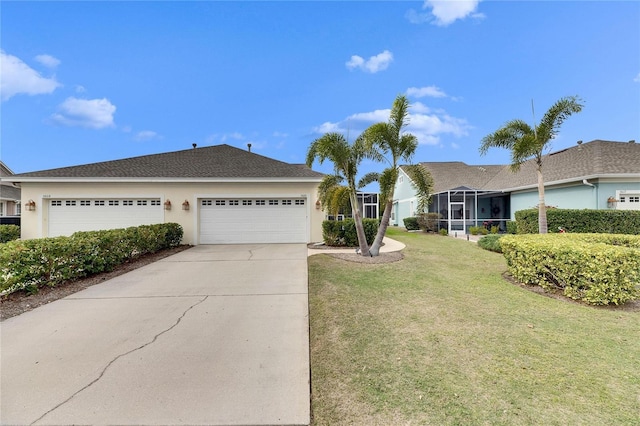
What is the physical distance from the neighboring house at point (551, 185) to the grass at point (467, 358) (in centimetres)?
906

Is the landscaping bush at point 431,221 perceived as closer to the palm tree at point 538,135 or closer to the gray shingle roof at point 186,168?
the palm tree at point 538,135

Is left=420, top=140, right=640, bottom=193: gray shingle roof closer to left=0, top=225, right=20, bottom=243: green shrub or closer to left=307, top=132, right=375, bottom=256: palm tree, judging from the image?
left=307, top=132, right=375, bottom=256: palm tree

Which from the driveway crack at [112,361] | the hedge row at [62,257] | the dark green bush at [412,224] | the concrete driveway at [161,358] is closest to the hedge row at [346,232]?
the concrete driveway at [161,358]

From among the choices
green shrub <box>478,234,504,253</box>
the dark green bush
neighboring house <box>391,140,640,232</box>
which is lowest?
green shrub <box>478,234,504,253</box>

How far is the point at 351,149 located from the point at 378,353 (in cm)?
705

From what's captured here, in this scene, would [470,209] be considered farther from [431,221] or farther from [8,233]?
[8,233]

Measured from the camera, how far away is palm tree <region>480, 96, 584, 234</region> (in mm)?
9922

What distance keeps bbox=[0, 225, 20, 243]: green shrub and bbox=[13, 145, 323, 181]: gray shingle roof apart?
10.1ft

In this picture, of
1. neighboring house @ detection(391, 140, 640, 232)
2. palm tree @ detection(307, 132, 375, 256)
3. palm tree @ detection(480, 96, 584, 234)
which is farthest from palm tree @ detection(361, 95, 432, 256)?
neighboring house @ detection(391, 140, 640, 232)

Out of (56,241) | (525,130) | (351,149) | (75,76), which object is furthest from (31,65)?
(525,130)

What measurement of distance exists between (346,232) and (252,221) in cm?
433

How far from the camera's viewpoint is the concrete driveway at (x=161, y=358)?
7.90ft

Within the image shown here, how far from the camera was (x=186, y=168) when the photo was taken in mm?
13094

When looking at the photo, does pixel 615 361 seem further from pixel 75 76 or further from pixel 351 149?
pixel 75 76
